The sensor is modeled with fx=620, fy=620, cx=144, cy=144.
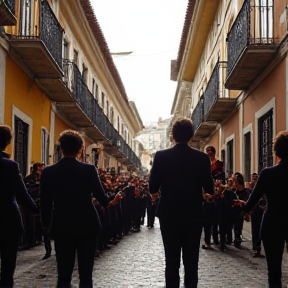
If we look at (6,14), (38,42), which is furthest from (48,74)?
(6,14)

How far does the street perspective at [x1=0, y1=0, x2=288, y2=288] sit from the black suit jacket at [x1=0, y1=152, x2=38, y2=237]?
11 millimetres

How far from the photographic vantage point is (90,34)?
25406 mm

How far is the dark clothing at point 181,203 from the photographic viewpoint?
5398 mm

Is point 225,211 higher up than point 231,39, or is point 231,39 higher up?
point 231,39

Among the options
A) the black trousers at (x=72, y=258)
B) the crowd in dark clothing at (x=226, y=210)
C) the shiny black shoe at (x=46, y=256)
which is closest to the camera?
the black trousers at (x=72, y=258)

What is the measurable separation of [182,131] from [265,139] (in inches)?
422

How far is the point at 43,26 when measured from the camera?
49.8 feet

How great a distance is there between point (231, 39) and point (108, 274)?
32.6ft

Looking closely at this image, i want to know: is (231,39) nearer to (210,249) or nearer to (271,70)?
(271,70)

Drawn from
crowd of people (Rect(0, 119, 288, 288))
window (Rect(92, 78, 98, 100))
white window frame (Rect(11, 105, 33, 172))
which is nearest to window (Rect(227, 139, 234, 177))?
white window frame (Rect(11, 105, 33, 172))

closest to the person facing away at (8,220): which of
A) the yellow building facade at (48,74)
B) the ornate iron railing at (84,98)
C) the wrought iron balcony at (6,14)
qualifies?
the wrought iron balcony at (6,14)

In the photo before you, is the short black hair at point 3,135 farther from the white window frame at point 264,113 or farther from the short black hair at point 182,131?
the white window frame at point 264,113

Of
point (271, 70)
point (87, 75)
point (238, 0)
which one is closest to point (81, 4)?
point (87, 75)

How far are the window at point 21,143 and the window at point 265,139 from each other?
621cm
